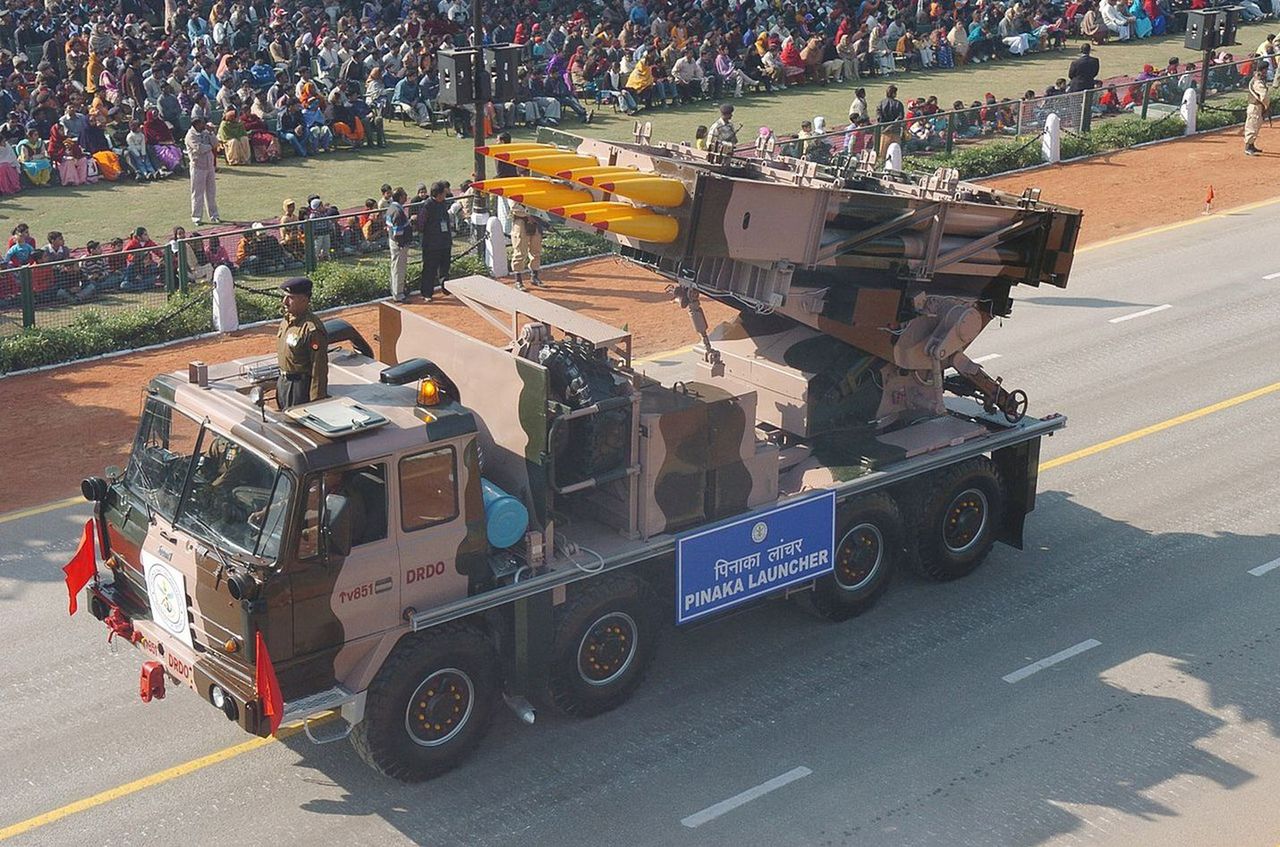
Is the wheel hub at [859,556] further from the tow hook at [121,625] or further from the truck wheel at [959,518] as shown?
the tow hook at [121,625]

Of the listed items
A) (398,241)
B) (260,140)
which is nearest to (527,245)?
(398,241)

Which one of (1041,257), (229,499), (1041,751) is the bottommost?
(1041,751)

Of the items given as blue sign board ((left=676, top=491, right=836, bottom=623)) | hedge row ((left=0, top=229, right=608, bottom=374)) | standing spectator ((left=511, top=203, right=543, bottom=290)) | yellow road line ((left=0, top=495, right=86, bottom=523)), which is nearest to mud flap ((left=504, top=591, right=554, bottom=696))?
blue sign board ((left=676, top=491, right=836, bottom=623))

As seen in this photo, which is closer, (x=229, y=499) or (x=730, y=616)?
(x=229, y=499)

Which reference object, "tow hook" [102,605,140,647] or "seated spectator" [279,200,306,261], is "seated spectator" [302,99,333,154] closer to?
"seated spectator" [279,200,306,261]

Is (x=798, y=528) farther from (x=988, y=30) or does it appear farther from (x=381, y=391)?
(x=988, y=30)

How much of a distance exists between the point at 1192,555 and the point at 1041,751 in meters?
4.13

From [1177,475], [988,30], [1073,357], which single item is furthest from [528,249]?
[988,30]

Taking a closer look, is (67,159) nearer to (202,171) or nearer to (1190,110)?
(202,171)

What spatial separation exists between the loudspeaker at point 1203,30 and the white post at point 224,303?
21.5m

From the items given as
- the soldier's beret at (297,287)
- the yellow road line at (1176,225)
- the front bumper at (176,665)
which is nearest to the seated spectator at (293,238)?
the yellow road line at (1176,225)

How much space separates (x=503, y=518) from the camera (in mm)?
11102

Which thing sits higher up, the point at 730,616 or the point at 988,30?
the point at 988,30

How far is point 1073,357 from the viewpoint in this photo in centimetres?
2033
